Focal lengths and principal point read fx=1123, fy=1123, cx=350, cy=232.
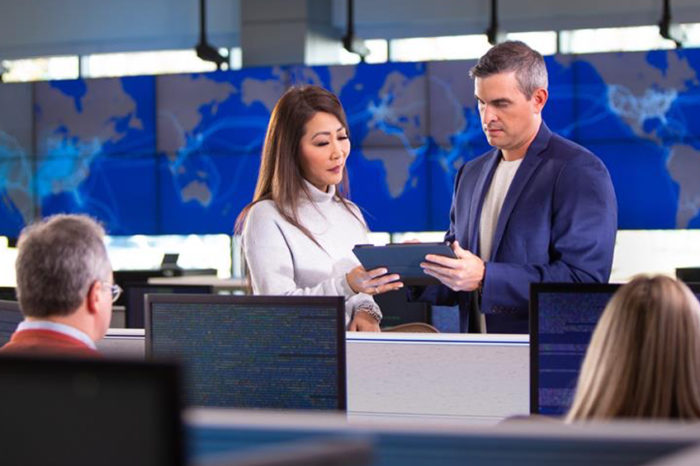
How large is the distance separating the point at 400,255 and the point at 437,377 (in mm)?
304

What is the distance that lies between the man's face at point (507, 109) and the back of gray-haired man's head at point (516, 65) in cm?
1

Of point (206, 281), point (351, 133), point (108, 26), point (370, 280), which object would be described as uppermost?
point (108, 26)

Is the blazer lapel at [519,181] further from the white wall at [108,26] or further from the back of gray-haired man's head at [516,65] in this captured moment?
the white wall at [108,26]

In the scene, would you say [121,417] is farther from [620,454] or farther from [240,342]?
[240,342]

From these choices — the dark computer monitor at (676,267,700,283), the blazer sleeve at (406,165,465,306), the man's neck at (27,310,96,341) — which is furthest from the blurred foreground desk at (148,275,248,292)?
the man's neck at (27,310,96,341)

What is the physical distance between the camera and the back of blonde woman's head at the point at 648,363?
143cm

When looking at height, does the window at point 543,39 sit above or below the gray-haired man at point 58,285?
above

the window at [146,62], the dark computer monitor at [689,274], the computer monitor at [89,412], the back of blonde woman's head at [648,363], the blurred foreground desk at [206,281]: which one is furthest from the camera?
the window at [146,62]

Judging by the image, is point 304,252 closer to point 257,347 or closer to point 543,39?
point 257,347

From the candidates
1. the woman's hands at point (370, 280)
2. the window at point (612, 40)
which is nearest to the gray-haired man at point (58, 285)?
the woman's hands at point (370, 280)

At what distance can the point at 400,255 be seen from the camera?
264cm

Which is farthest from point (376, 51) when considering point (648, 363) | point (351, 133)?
point (648, 363)

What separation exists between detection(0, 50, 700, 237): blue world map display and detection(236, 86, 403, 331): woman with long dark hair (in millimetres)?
5735

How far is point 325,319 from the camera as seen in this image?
2197mm
